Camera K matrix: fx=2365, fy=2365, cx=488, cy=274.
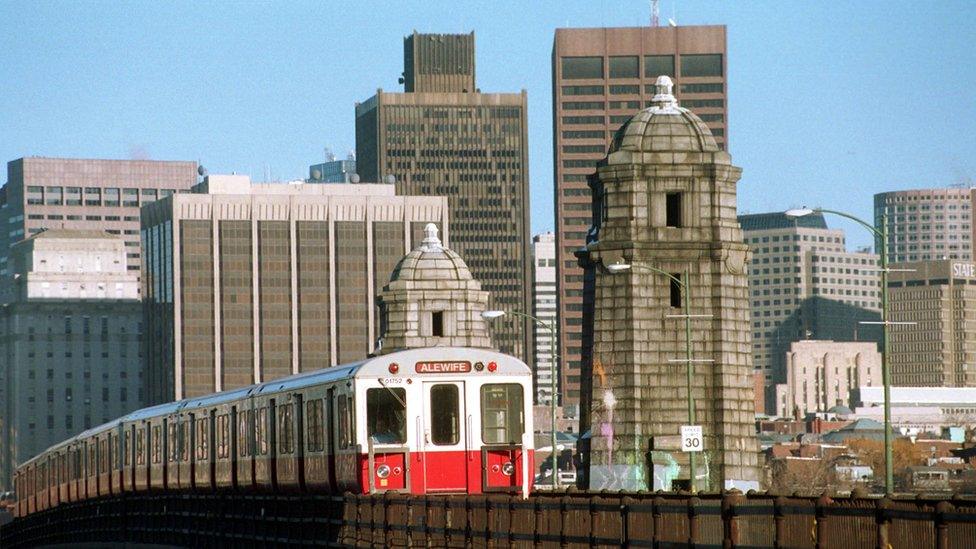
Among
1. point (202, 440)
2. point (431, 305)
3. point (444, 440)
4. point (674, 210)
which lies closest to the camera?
point (444, 440)

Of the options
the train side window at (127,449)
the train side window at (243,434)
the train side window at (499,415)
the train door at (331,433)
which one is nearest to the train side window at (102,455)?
the train side window at (127,449)

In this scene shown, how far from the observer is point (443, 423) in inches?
1735

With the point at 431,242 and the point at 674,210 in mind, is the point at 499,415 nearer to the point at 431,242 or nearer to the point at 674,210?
the point at 674,210

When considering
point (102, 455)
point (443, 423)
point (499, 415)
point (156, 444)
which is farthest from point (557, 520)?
point (102, 455)

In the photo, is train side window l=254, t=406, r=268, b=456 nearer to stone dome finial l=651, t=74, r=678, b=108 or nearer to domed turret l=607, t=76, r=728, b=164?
domed turret l=607, t=76, r=728, b=164

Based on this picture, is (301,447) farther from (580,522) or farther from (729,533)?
(729,533)

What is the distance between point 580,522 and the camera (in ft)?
112

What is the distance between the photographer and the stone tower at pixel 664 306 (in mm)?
85188

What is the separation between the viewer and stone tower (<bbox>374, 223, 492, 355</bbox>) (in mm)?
134375

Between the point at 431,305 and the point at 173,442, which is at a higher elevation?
the point at 431,305

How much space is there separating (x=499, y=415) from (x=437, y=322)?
9065 centimetres

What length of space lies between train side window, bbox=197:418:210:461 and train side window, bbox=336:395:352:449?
12.7 meters

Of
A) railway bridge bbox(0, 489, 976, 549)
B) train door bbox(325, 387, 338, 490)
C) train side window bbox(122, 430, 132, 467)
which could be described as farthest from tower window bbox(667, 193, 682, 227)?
train door bbox(325, 387, 338, 490)

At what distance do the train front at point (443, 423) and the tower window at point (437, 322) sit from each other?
3543 inches
